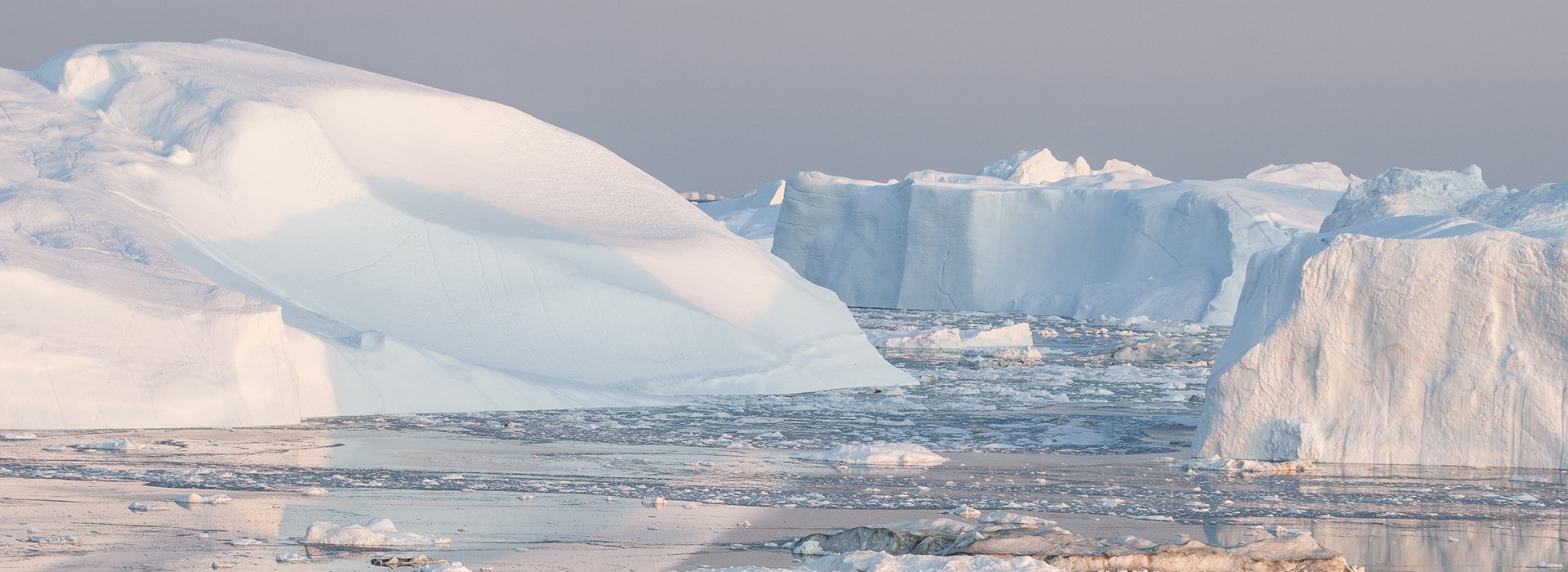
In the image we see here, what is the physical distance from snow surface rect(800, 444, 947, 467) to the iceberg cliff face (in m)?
27.1

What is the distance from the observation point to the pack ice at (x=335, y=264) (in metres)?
13.4

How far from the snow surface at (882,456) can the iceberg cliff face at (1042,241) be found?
27096mm

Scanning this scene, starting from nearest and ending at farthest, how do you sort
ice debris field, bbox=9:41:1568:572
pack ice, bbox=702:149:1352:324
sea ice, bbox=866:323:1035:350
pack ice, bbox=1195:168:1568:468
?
ice debris field, bbox=9:41:1568:572
pack ice, bbox=1195:168:1568:468
sea ice, bbox=866:323:1035:350
pack ice, bbox=702:149:1352:324

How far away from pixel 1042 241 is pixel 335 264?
28.7 metres

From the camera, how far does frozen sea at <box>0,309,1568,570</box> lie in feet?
25.3

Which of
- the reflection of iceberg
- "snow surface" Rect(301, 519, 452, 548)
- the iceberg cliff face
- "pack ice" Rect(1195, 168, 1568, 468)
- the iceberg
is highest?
the iceberg

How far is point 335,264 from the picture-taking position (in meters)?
17.9

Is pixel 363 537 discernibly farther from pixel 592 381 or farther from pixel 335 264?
pixel 335 264

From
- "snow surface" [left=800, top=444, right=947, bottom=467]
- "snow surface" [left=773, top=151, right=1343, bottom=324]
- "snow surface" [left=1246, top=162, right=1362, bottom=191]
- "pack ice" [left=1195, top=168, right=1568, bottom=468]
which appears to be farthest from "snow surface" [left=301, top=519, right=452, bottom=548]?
"snow surface" [left=1246, top=162, right=1362, bottom=191]

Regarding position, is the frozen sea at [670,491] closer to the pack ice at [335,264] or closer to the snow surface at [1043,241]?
the pack ice at [335,264]

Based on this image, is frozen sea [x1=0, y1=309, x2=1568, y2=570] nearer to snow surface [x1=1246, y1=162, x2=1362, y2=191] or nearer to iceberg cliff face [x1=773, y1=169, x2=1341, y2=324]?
iceberg cliff face [x1=773, y1=169, x2=1341, y2=324]

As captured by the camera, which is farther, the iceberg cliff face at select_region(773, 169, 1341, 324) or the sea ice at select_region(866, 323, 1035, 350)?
the iceberg cliff face at select_region(773, 169, 1341, 324)

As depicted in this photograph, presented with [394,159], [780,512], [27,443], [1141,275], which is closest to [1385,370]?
[780,512]

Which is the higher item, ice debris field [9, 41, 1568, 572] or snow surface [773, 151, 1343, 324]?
snow surface [773, 151, 1343, 324]
